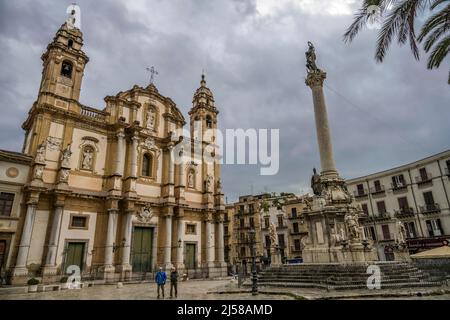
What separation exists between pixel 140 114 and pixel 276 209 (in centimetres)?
2507

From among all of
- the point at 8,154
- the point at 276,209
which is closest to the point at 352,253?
the point at 8,154

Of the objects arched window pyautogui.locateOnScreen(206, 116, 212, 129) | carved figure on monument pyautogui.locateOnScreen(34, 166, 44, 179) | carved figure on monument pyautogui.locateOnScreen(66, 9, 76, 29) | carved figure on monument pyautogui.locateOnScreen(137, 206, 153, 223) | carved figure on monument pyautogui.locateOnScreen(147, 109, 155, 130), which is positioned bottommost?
carved figure on monument pyautogui.locateOnScreen(137, 206, 153, 223)

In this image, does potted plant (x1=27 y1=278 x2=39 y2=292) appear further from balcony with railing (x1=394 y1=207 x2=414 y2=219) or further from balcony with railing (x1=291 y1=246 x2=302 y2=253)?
balcony with railing (x1=394 y1=207 x2=414 y2=219)

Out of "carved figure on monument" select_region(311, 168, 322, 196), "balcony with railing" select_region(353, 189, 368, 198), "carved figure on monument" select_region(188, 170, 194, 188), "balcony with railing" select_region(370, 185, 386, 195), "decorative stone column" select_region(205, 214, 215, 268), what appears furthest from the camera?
"balcony with railing" select_region(353, 189, 368, 198)

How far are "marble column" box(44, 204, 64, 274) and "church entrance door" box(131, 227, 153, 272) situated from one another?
5.79 metres

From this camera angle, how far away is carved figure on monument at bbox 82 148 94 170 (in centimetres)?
2128

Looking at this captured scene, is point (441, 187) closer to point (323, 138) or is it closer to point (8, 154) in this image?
point (323, 138)

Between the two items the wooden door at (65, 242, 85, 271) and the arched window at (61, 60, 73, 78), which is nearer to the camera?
the wooden door at (65, 242, 85, 271)

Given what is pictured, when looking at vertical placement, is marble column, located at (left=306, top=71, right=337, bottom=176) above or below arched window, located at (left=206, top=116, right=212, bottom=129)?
below

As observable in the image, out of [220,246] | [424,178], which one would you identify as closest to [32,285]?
[220,246]

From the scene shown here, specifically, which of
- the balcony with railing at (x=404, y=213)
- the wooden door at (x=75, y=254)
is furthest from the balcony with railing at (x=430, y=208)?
the wooden door at (x=75, y=254)

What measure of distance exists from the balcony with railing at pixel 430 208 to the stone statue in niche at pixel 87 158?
32.2 meters

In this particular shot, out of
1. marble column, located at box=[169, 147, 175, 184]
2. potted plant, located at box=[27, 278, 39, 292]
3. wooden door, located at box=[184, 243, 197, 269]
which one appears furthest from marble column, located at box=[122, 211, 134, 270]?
wooden door, located at box=[184, 243, 197, 269]

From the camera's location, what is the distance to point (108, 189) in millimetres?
21734
